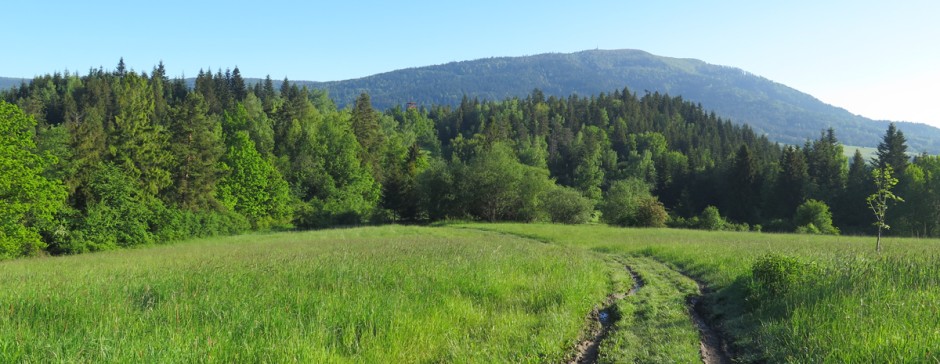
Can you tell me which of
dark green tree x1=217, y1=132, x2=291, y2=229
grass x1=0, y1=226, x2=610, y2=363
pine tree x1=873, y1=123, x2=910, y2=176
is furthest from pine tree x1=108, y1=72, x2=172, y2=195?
pine tree x1=873, y1=123, x2=910, y2=176

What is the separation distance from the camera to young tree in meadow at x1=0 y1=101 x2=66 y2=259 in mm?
28791

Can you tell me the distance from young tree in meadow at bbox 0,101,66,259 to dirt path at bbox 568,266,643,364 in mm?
36529

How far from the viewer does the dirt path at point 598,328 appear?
24.6 ft

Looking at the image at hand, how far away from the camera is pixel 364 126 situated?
90.5 meters

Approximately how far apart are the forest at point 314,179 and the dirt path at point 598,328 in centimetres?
3669

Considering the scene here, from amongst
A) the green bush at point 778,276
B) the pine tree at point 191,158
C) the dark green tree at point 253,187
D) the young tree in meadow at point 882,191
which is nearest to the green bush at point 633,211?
the young tree in meadow at point 882,191

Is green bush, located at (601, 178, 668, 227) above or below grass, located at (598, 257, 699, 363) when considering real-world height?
below

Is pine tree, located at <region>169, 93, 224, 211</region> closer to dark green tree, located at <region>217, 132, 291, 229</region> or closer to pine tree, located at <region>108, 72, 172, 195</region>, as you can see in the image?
pine tree, located at <region>108, 72, 172, 195</region>

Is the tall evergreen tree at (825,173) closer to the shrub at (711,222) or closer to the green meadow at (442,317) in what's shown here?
the shrub at (711,222)

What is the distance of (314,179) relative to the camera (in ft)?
250

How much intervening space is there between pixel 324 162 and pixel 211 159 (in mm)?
26099

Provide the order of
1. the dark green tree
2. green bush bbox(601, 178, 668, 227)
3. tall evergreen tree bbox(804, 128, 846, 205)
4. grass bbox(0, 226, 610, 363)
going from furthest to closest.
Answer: tall evergreen tree bbox(804, 128, 846, 205), the dark green tree, green bush bbox(601, 178, 668, 227), grass bbox(0, 226, 610, 363)

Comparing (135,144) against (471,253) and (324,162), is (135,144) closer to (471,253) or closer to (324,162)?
(324,162)

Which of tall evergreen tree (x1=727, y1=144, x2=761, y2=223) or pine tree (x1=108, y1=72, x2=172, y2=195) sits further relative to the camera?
tall evergreen tree (x1=727, y1=144, x2=761, y2=223)
